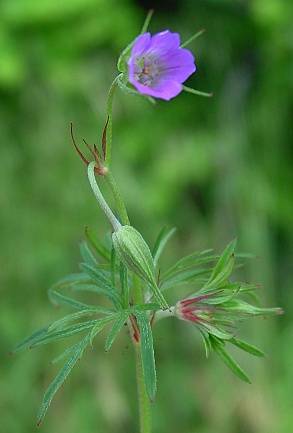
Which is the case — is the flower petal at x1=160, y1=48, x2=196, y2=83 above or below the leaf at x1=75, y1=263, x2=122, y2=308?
above

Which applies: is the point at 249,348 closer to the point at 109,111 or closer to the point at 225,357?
the point at 225,357

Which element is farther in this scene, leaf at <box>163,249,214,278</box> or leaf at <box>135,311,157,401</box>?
leaf at <box>163,249,214,278</box>

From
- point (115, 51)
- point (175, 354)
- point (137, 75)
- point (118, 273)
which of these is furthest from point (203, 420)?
point (137, 75)

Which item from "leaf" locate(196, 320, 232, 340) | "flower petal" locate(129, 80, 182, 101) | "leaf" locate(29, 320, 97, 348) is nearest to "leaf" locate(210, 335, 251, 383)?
"leaf" locate(196, 320, 232, 340)

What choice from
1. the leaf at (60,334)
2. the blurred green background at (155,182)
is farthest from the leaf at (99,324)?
the blurred green background at (155,182)

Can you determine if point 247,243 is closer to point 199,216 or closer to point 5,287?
point 199,216

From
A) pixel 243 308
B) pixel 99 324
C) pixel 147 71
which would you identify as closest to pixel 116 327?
pixel 99 324

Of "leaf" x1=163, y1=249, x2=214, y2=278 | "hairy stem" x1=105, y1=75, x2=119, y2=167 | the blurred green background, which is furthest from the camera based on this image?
the blurred green background

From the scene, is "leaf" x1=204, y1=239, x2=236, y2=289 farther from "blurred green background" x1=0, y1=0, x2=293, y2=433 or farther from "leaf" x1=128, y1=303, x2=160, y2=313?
"blurred green background" x1=0, y1=0, x2=293, y2=433
